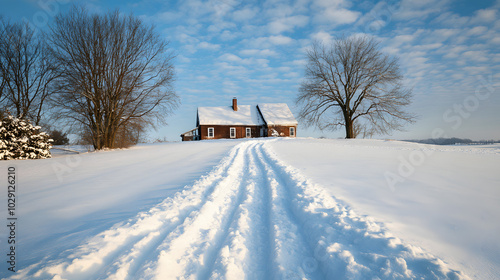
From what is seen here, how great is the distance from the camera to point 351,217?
2.88 meters

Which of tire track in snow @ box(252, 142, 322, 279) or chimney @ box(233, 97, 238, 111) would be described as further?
chimney @ box(233, 97, 238, 111)

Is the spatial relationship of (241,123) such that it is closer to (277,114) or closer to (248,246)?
(277,114)

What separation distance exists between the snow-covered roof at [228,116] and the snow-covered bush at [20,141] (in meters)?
21.1

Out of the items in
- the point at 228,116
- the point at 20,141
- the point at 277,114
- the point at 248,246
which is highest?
the point at 277,114

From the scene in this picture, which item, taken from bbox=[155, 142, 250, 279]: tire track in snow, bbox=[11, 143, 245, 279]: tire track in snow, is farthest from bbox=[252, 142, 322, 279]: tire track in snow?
bbox=[11, 143, 245, 279]: tire track in snow

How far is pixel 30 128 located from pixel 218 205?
1466cm

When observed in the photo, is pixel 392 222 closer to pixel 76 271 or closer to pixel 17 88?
pixel 76 271

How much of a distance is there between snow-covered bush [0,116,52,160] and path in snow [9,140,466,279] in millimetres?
13489

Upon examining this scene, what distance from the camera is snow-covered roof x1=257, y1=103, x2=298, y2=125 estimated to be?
3416cm

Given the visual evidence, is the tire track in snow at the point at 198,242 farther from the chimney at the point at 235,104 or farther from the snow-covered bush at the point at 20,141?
the chimney at the point at 235,104

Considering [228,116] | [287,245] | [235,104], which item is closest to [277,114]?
[235,104]

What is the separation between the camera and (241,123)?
33875mm

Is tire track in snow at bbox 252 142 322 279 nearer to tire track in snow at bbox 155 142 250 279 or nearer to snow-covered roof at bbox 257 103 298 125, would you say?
tire track in snow at bbox 155 142 250 279

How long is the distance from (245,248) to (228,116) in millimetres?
32932
